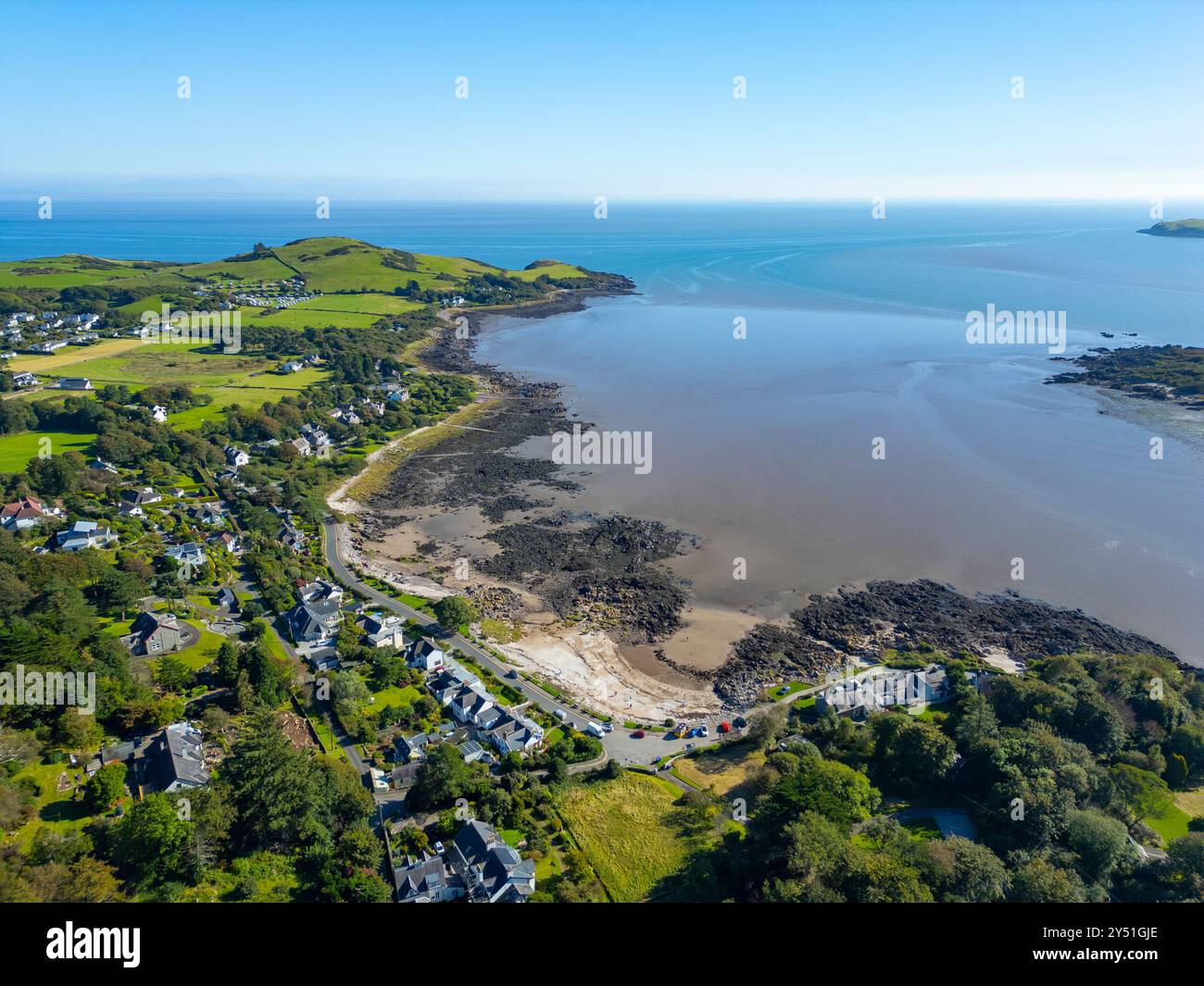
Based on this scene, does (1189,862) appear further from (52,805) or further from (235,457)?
(235,457)

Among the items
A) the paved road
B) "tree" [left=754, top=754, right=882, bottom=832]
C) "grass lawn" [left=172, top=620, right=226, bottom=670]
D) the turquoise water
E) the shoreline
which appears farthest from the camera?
the turquoise water

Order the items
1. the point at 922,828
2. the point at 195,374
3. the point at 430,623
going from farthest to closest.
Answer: the point at 195,374 < the point at 430,623 < the point at 922,828

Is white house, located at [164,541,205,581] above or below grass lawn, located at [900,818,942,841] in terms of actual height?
above

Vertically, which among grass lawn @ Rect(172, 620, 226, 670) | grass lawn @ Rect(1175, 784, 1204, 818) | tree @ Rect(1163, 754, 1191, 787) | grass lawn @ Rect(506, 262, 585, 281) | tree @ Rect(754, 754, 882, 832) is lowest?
grass lawn @ Rect(1175, 784, 1204, 818)

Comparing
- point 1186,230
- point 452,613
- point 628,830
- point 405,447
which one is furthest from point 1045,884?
point 1186,230

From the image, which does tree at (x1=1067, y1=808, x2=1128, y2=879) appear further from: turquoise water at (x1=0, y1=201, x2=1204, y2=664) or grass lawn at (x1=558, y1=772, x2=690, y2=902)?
turquoise water at (x1=0, y1=201, x2=1204, y2=664)

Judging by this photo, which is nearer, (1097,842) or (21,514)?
(1097,842)

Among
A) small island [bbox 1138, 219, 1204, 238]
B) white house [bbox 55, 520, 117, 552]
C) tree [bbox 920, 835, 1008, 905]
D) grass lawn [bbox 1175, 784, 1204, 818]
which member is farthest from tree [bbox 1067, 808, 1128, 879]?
small island [bbox 1138, 219, 1204, 238]
